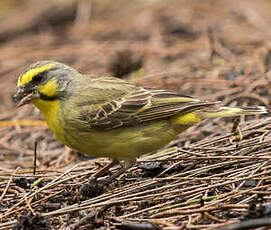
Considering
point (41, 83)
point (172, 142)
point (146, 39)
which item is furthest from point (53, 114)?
point (146, 39)

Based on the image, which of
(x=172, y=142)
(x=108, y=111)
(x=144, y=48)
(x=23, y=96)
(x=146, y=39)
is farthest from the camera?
(x=146, y=39)

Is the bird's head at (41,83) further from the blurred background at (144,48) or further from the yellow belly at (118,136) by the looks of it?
the blurred background at (144,48)

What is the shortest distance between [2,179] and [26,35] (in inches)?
244

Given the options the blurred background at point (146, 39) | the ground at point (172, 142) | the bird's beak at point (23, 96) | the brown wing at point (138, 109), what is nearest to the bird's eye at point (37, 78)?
the bird's beak at point (23, 96)

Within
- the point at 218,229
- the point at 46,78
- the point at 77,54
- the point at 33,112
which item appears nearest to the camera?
the point at 218,229

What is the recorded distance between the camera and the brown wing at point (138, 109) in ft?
17.3

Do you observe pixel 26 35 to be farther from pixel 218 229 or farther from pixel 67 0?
pixel 218 229

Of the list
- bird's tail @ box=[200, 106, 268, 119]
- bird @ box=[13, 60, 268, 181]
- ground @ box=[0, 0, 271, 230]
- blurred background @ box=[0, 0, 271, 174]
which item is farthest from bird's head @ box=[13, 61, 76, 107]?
bird's tail @ box=[200, 106, 268, 119]

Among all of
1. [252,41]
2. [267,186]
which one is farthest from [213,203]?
[252,41]

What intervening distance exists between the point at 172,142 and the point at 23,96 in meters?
2.25

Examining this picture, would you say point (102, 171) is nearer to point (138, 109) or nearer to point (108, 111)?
point (108, 111)

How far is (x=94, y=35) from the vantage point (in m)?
11.1

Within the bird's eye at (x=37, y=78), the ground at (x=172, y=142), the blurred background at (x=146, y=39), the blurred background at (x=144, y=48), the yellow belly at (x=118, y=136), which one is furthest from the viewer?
the blurred background at (x=146, y=39)

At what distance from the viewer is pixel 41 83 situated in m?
5.29
